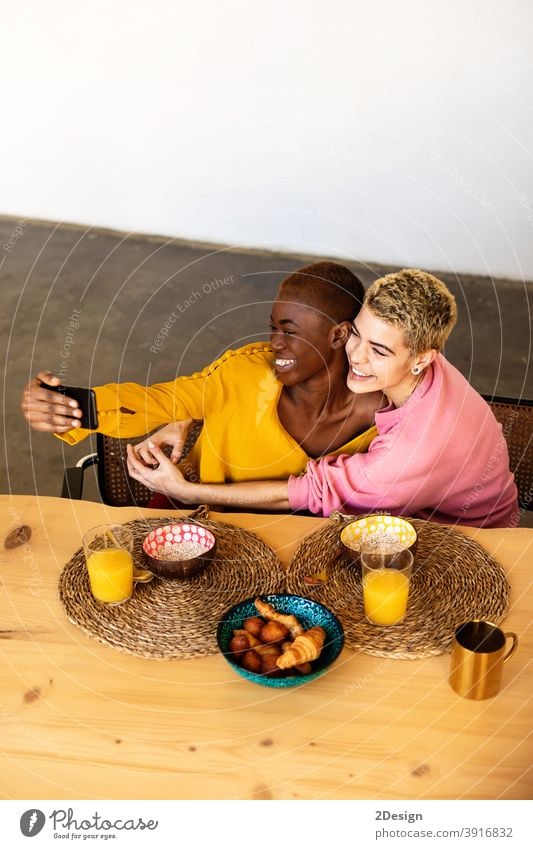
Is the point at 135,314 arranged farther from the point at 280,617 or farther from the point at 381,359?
the point at 280,617

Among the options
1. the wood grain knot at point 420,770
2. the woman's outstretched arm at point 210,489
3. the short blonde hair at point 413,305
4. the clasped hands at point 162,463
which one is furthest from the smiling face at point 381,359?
the wood grain knot at point 420,770

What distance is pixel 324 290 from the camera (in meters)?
1.96

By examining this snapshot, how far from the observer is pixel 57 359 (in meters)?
4.06

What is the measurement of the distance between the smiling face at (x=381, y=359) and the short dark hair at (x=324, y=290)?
0.05 meters

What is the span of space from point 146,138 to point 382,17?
52.6 inches

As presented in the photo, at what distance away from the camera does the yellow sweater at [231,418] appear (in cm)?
212

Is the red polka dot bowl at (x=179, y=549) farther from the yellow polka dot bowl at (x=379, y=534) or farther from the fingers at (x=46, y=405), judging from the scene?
the fingers at (x=46, y=405)

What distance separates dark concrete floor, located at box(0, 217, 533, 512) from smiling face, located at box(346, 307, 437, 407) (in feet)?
5.04

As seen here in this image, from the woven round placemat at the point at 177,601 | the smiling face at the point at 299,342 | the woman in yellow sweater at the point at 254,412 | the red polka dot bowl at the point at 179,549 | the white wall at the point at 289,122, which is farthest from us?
the white wall at the point at 289,122

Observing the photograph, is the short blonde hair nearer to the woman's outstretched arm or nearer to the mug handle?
the woman's outstretched arm

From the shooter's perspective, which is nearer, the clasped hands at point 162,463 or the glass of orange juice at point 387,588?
the glass of orange juice at point 387,588

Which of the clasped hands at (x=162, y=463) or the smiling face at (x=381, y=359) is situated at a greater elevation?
the smiling face at (x=381, y=359)

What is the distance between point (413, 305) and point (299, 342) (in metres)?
0.27

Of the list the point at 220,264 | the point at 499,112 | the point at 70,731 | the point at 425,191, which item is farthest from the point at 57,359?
the point at 70,731
